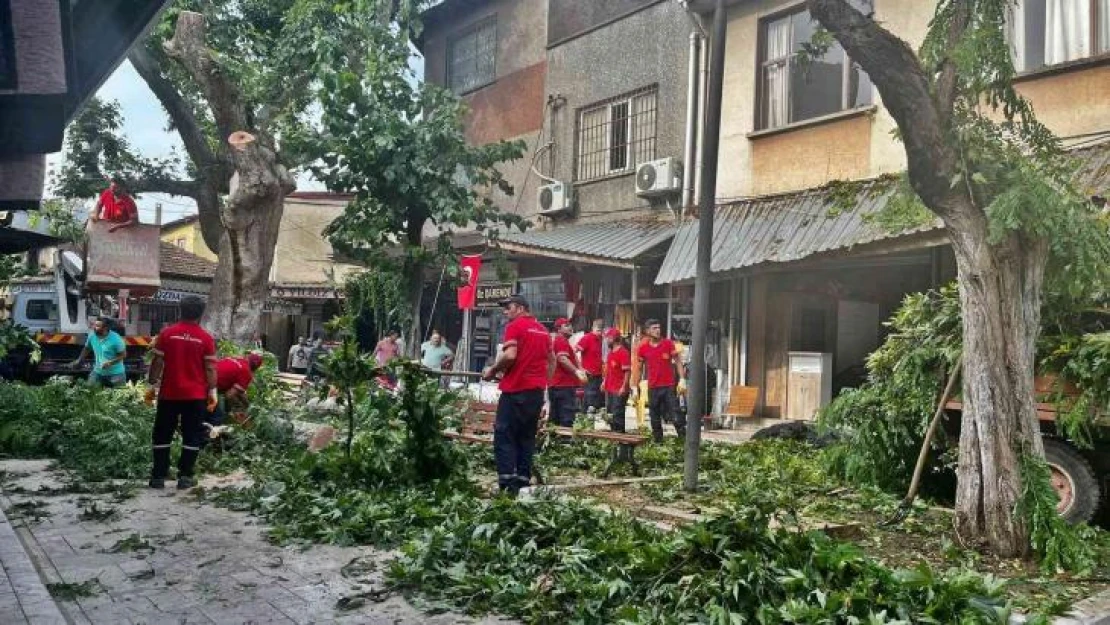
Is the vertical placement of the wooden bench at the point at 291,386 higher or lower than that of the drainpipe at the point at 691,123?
lower

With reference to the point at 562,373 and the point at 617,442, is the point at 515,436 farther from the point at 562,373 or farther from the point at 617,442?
the point at 562,373

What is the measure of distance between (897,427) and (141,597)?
586 centimetres

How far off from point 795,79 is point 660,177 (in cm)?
285

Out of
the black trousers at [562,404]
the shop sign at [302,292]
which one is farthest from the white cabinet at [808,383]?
the shop sign at [302,292]

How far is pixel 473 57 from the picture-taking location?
22.1 meters

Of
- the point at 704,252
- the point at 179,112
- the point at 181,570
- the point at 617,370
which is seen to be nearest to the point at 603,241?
the point at 617,370

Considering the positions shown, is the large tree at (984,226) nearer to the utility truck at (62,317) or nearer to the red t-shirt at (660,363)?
the red t-shirt at (660,363)

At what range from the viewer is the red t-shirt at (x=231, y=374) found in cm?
1004

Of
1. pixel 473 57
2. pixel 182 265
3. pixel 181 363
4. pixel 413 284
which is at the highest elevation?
pixel 473 57

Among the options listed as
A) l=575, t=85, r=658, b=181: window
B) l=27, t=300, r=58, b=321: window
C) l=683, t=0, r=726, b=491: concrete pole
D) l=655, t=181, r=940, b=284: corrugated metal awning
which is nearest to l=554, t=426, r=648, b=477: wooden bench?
l=683, t=0, r=726, b=491: concrete pole

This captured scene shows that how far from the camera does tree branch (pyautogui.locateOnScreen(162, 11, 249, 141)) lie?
12.1m

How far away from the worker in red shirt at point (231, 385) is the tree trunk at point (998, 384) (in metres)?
7.47

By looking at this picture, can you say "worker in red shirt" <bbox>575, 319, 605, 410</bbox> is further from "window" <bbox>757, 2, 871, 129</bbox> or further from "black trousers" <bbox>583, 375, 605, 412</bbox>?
"window" <bbox>757, 2, 871, 129</bbox>

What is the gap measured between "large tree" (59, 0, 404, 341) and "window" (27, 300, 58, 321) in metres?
3.44
